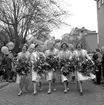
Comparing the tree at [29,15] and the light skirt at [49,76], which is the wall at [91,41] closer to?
the tree at [29,15]

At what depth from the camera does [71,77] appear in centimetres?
870

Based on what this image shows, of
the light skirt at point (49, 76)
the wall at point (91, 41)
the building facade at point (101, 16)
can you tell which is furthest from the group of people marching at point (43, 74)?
the wall at point (91, 41)

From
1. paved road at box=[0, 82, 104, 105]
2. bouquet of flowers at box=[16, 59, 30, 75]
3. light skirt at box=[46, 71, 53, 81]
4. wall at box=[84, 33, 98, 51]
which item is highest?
wall at box=[84, 33, 98, 51]

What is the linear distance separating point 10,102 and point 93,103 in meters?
2.77

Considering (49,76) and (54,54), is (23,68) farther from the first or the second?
(54,54)

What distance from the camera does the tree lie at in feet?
70.2

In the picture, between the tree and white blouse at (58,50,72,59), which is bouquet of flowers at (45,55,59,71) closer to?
white blouse at (58,50,72,59)

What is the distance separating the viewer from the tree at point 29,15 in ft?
70.2

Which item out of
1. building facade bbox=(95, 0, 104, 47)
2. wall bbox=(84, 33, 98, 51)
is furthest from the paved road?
wall bbox=(84, 33, 98, 51)

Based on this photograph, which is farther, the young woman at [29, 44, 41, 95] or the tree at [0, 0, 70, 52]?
the tree at [0, 0, 70, 52]

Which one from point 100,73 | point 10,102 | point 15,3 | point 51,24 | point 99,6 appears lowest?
point 10,102

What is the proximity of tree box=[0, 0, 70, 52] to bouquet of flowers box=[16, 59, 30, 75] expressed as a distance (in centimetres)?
1320

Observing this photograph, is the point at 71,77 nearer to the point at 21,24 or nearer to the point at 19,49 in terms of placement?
the point at 19,49

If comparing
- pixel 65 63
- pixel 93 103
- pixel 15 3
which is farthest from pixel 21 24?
pixel 93 103
